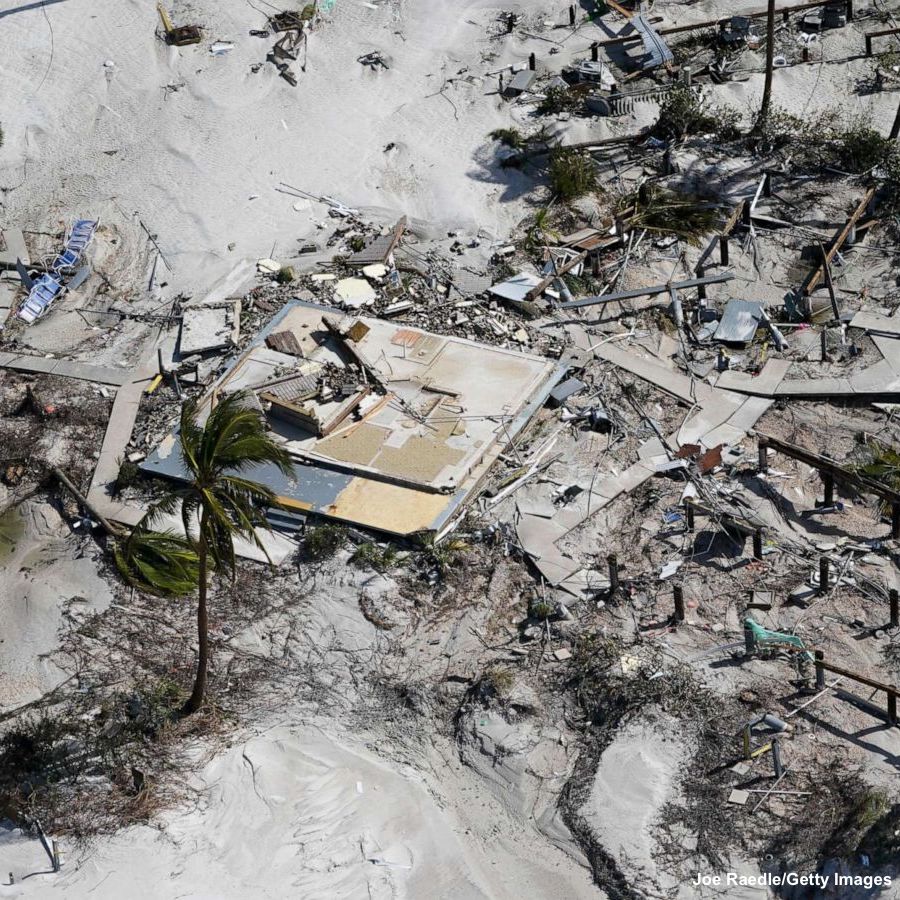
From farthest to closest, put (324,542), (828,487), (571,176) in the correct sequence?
(571,176) → (324,542) → (828,487)

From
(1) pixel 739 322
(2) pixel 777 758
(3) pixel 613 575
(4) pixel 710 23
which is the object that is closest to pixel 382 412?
(3) pixel 613 575

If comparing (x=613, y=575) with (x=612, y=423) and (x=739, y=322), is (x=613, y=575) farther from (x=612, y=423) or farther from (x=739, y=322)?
(x=739, y=322)

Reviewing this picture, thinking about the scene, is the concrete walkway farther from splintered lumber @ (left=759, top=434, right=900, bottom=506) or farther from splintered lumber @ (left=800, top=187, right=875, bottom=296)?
splintered lumber @ (left=800, top=187, right=875, bottom=296)

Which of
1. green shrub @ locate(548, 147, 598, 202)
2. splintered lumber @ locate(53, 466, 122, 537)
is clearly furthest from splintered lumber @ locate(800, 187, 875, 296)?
splintered lumber @ locate(53, 466, 122, 537)

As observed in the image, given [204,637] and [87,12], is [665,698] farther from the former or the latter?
[87,12]

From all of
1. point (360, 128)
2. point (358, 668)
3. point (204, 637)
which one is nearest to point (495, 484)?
point (358, 668)

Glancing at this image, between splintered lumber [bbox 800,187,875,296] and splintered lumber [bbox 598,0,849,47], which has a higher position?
splintered lumber [bbox 598,0,849,47]

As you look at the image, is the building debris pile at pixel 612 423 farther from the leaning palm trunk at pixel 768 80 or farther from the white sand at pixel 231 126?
the white sand at pixel 231 126
